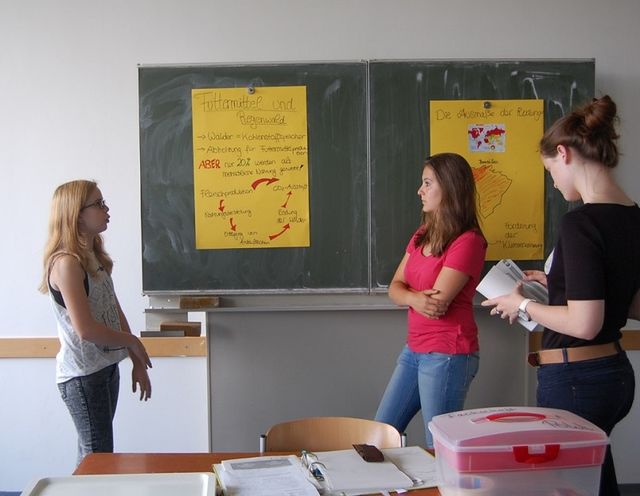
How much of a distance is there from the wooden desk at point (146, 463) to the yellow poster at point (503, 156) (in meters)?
1.94

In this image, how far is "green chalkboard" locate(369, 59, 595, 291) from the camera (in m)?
3.21

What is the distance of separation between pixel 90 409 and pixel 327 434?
0.97 meters

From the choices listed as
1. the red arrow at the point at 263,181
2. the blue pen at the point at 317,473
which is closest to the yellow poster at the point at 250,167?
the red arrow at the point at 263,181

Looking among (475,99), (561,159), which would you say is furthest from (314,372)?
(561,159)

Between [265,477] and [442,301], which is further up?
[442,301]

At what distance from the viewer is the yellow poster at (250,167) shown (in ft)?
10.5

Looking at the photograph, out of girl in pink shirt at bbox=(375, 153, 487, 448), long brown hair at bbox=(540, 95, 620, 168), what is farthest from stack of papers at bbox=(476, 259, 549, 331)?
long brown hair at bbox=(540, 95, 620, 168)

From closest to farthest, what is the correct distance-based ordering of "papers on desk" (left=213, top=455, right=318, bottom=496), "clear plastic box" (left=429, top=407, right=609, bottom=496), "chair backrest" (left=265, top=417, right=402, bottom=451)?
1. "clear plastic box" (left=429, top=407, right=609, bottom=496)
2. "papers on desk" (left=213, top=455, right=318, bottom=496)
3. "chair backrest" (left=265, top=417, right=402, bottom=451)

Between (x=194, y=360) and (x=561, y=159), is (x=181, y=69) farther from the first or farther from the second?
(x=561, y=159)

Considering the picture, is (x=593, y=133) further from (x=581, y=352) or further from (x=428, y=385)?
(x=428, y=385)

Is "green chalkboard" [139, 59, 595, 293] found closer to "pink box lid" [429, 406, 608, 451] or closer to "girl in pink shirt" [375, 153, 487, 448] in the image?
"girl in pink shirt" [375, 153, 487, 448]

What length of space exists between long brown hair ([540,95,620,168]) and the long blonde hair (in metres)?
1.72

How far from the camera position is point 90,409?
2.49 meters

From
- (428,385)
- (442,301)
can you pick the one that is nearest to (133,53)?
(442,301)
